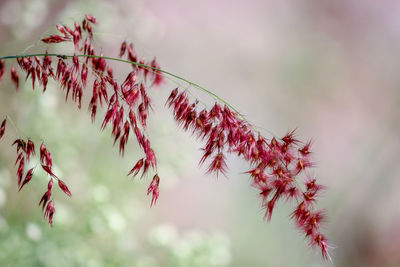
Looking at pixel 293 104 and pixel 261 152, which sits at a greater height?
pixel 293 104

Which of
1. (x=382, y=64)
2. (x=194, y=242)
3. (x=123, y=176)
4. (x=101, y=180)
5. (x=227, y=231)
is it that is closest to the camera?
(x=194, y=242)

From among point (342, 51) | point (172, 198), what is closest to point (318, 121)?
point (342, 51)

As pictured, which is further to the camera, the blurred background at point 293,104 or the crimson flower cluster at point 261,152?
the blurred background at point 293,104

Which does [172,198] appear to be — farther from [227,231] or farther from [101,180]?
[101,180]

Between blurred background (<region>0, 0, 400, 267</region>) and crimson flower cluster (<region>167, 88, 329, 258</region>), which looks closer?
crimson flower cluster (<region>167, 88, 329, 258</region>)

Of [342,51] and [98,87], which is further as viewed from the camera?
[342,51]

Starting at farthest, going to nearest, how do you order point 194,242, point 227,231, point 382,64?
point 382,64 < point 227,231 < point 194,242

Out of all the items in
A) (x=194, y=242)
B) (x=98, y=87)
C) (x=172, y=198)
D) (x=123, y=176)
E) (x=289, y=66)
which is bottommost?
(x=98, y=87)

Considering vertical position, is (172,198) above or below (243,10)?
below

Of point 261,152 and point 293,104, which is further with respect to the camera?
point 293,104

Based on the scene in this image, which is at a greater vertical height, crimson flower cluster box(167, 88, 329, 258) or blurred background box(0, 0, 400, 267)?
blurred background box(0, 0, 400, 267)

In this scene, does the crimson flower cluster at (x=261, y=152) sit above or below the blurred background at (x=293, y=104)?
below
